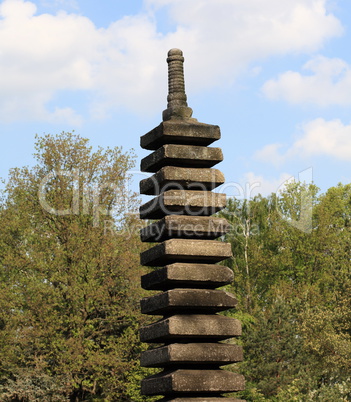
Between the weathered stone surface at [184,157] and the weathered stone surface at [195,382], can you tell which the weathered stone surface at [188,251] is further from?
the weathered stone surface at [195,382]

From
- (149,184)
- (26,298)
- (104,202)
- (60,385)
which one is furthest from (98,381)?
(149,184)

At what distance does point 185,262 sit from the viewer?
1221 centimetres

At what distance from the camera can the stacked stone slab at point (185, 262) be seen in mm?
11633

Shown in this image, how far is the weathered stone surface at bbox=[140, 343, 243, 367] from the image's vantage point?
11508mm

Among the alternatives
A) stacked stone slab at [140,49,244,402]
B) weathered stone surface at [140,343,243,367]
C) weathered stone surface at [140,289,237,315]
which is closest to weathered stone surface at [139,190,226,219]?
stacked stone slab at [140,49,244,402]

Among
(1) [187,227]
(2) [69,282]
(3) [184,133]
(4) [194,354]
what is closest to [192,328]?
(4) [194,354]

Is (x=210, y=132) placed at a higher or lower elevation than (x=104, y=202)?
lower

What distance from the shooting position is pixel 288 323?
37156mm

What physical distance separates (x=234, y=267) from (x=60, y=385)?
26.1 m

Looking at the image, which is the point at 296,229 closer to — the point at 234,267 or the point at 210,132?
the point at 234,267

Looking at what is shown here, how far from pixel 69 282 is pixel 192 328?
2322 centimetres

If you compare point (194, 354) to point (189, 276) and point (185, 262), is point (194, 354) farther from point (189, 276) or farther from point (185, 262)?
point (185, 262)

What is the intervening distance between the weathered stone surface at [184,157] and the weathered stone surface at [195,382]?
135 inches

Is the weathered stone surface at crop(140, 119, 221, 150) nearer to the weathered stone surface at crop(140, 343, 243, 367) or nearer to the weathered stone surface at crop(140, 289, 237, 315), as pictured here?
the weathered stone surface at crop(140, 289, 237, 315)
